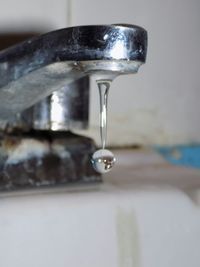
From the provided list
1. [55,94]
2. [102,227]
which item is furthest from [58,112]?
[102,227]

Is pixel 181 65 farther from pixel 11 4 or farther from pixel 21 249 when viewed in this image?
pixel 21 249

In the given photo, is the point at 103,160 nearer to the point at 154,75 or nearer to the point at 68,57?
the point at 68,57

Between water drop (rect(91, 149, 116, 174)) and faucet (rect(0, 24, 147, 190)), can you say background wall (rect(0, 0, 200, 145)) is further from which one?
water drop (rect(91, 149, 116, 174))

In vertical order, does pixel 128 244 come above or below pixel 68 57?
below

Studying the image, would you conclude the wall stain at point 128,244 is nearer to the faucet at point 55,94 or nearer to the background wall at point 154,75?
the faucet at point 55,94

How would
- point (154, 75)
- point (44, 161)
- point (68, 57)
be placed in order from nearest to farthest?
1. point (68, 57)
2. point (44, 161)
3. point (154, 75)

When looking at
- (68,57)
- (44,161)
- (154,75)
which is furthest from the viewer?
(154,75)

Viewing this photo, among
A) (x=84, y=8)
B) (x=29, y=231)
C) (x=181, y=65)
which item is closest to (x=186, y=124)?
(x=181, y=65)

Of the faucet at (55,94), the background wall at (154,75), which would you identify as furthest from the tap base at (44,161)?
the background wall at (154,75)
